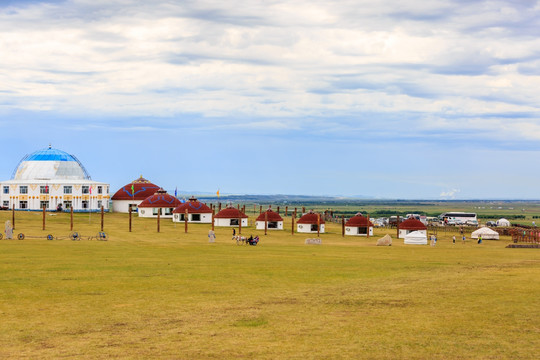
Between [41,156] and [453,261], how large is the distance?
9812cm

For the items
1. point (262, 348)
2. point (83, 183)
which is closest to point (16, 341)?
point (262, 348)

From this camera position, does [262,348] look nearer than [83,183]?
Yes

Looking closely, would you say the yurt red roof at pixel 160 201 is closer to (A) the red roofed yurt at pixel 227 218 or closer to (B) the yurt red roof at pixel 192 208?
(B) the yurt red roof at pixel 192 208

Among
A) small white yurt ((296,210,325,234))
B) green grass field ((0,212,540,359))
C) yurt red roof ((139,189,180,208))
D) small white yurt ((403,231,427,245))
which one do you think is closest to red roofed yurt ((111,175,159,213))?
yurt red roof ((139,189,180,208))

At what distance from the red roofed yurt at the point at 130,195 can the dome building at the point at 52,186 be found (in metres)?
4.20

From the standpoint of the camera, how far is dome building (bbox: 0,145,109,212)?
12050cm

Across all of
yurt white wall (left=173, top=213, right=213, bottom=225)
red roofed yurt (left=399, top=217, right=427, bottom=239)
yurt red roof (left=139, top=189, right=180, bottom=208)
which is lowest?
red roofed yurt (left=399, top=217, right=427, bottom=239)

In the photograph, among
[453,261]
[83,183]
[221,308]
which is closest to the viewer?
[221,308]

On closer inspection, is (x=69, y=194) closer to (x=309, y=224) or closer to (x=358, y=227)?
(x=309, y=224)

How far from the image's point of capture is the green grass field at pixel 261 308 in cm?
2042

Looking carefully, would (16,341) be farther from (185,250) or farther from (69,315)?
(185,250)

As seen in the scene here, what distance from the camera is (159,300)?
29.4 metres

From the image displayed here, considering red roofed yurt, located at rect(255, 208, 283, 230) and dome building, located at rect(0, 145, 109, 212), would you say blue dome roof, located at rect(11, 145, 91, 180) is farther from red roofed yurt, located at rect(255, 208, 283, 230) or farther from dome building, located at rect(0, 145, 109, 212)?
red roofed yurt, located at rect(255, 208, 283, 230)

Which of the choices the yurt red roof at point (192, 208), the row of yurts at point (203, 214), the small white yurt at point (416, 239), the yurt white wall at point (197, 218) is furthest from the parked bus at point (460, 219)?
the small white yurt at point (416, 239)
